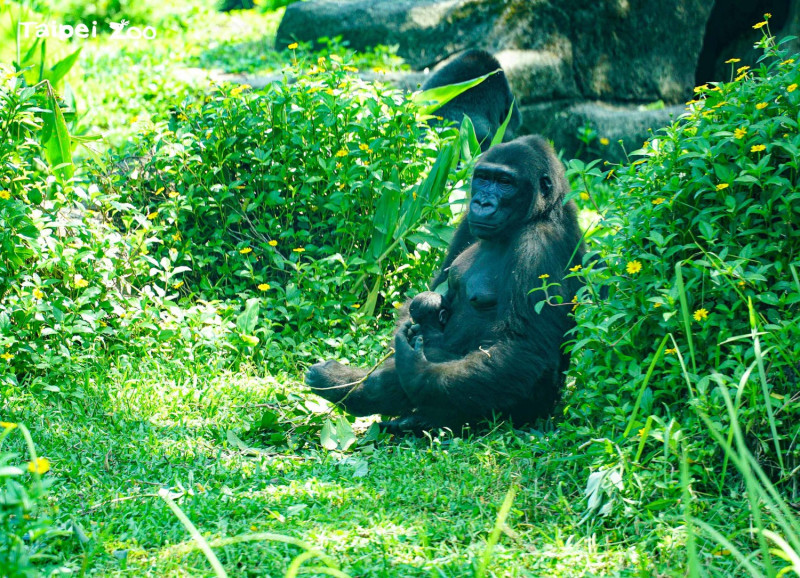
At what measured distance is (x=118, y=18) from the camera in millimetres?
13695

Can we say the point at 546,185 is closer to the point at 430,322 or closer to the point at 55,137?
the point at 430,322

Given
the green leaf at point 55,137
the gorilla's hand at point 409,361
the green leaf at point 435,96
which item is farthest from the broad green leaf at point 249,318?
the green leaf at point 435,96

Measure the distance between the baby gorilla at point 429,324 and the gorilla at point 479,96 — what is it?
3.59 meters

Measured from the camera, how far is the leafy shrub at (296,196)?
18.1 ft

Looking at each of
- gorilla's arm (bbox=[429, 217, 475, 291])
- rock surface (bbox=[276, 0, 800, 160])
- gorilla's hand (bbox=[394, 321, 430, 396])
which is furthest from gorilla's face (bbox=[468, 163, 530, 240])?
rock surface (bbox=[276, 0, 800, 160])

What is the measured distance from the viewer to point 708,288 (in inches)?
132

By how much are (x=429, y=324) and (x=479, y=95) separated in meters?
4.13

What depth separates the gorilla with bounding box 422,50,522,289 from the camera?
26.3ft

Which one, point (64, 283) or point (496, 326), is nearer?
point (496, 326)

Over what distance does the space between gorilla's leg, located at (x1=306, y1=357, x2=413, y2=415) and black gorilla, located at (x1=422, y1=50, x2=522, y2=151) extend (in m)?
3.94

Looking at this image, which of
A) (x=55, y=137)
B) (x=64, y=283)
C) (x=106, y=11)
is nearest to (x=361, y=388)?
(x=64, y=283)

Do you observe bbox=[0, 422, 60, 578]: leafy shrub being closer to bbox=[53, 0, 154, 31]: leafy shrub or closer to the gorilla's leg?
the gorilla's leg

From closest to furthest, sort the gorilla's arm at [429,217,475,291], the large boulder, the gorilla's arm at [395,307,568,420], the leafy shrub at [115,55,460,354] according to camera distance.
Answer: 1. the gorilla's arm at [395,307,568,420]
2. the gorilla's arm at [429,217,475,291]
3. the leafy shrub at [115,55,460,354]
4. the large boulder

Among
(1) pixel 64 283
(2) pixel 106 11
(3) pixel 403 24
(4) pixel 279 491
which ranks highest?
(2) pixel 106 11
